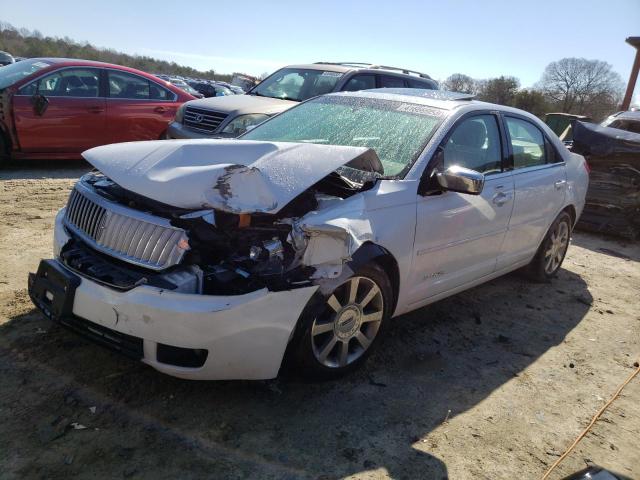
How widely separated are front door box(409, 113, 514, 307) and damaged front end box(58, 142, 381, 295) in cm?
68

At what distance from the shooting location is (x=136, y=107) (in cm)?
875

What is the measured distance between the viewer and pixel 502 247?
4438mm

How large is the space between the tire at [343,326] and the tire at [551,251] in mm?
2538

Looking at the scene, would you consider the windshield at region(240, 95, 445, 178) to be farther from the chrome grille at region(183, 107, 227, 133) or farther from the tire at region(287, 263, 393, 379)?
the chrome grille at region(183, 107, 227, 133)

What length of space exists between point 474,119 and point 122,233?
270cm

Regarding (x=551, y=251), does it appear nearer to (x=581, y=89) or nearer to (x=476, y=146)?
(x=476, y=146)

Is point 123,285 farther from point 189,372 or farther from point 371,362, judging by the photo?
point 371,362

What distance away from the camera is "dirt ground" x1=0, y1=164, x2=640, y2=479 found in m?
2.50

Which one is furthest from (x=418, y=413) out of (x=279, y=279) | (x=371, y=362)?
(x=279, y=279)

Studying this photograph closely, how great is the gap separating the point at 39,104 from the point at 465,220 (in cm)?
646

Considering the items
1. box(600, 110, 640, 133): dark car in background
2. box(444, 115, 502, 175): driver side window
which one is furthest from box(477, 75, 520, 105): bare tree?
box(444, 115, 502, 175): driver side window

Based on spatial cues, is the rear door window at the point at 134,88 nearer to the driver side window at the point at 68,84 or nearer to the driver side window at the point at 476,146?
the driver side window at the point at 68,84

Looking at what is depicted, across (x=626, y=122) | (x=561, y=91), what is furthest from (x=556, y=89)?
(x=626, y=122)

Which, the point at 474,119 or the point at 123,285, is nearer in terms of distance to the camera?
the point at 123,285
